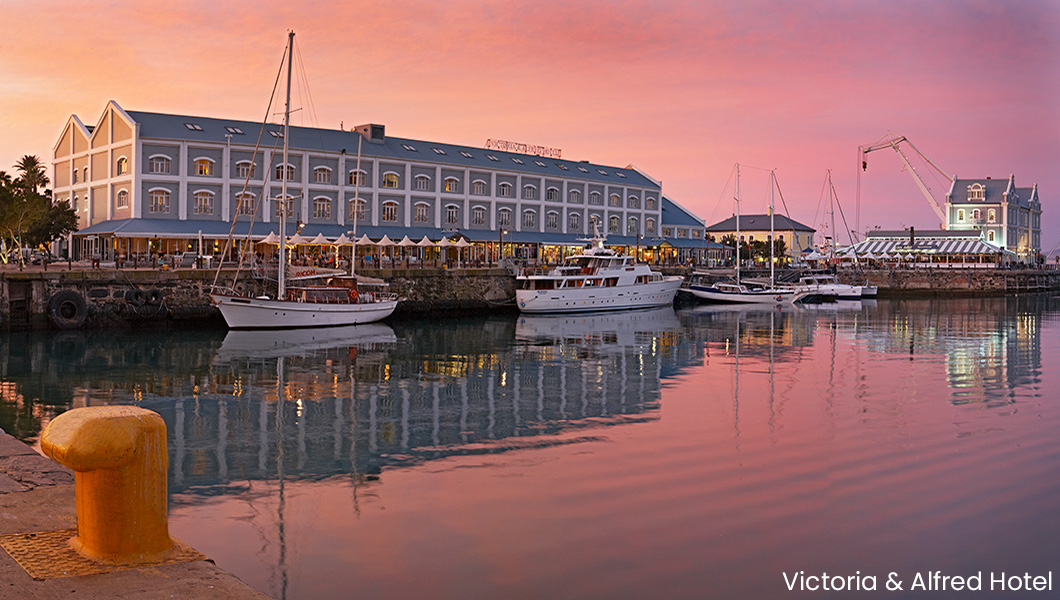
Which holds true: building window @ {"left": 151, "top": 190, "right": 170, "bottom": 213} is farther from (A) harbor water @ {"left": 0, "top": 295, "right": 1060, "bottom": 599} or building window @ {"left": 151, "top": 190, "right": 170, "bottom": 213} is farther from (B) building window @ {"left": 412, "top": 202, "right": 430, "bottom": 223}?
(A) harbor water @ {"left": 0, "top": 295, "right": 1060, "bottom": 599}

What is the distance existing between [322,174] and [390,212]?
6695 millimetres

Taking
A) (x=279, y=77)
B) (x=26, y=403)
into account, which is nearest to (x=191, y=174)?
(x=279, y=77)

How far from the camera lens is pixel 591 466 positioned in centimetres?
1592

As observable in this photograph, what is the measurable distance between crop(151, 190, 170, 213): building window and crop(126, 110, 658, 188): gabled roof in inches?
155

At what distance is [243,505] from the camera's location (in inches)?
518

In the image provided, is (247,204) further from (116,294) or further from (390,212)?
(116,294)

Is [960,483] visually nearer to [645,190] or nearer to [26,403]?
[26,403]

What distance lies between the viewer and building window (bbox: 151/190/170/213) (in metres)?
63.7

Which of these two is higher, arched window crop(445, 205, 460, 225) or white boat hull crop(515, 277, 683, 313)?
arched window crop(445, 205, 460, 225)

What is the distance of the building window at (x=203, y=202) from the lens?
6525cm

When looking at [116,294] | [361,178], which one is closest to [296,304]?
[116,294]

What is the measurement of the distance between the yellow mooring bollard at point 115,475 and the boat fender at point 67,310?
130 feet

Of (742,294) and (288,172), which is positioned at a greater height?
(288,172)

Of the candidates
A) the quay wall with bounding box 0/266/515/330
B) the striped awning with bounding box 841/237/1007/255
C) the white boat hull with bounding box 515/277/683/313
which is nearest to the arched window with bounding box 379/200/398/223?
the white boat hull with bounding box 515/277/683/313
